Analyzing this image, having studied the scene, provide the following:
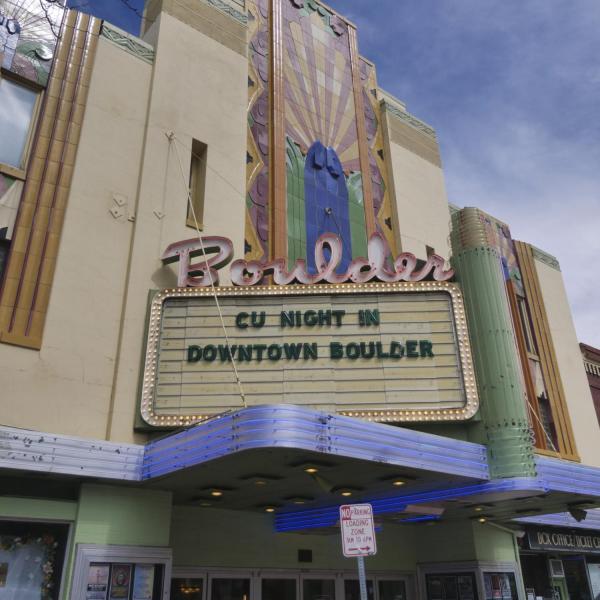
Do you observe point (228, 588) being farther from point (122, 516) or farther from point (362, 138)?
point (362, 138)

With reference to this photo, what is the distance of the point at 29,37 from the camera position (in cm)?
1494

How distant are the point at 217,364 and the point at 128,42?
900 cm

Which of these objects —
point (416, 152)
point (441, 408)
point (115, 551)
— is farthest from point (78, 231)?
point (416, 152)

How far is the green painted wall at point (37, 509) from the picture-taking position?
11.3 metres

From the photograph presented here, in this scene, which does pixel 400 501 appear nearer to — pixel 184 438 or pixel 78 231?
pixel 184 438

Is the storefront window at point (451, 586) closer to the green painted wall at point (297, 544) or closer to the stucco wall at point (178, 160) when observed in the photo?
the green painted wall at point (297, 544)

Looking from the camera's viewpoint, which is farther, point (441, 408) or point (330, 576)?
point (330, 576)

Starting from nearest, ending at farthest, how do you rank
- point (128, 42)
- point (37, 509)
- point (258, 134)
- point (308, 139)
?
point (37, 509) → point (128, 42) → point (258, 134) → point (308, 139)

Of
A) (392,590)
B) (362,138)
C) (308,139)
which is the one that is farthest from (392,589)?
(362,138)

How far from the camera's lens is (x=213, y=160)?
1691 cm

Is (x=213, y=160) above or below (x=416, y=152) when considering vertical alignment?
below

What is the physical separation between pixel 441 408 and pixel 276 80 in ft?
40.6

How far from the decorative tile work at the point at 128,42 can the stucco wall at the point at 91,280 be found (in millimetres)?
188

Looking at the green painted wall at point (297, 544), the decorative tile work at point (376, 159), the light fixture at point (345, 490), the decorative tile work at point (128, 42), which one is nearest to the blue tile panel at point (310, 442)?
the light fixture at point (345, 490)
